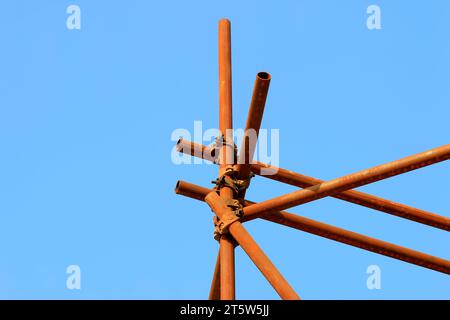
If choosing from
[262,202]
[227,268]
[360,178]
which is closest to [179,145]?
[262,202]

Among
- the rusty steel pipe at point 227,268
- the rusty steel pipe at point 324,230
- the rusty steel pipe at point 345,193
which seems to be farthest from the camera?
the rusty steel pipe at point 345,193

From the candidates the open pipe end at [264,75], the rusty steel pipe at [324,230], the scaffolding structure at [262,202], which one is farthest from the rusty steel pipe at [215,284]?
the open pipe end at [264,75]

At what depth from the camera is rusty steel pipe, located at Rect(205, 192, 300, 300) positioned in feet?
24.6

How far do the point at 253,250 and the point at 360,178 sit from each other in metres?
1.14

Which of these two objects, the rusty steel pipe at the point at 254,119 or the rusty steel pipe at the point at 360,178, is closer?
the rusty steel pipe at the point at 360,178

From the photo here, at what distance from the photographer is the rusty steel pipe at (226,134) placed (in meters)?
7.89

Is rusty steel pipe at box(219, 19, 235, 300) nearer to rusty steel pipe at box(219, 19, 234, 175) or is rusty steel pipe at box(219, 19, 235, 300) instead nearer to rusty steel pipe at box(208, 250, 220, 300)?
rusty steel pipe at box(219, 19, 234, 175)

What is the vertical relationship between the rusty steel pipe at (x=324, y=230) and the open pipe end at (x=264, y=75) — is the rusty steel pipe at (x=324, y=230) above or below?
below

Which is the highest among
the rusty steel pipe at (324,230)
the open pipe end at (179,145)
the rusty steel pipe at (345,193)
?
the open pipe end at (179,145)

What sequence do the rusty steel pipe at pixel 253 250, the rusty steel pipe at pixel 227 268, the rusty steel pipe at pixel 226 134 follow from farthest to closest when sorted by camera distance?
the rusty steel pipe at pixel 226 134 → the rusty steel pipe at pixel 227 268 → the rusty steel pipe at pixel 253 250

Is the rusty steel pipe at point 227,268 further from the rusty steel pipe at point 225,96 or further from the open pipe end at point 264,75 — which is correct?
the open pipe end at point 264,75
